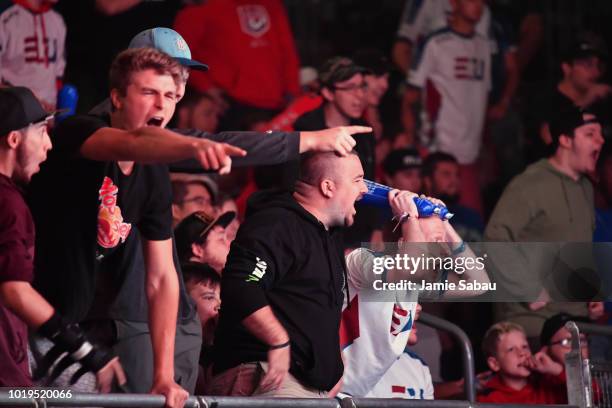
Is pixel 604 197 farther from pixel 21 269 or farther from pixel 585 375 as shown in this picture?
pixel 21 269

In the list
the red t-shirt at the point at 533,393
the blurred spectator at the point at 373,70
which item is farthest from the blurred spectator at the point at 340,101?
the red t-shirt at the point at 533,393

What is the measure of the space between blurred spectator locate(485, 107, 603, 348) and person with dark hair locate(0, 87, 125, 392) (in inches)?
110

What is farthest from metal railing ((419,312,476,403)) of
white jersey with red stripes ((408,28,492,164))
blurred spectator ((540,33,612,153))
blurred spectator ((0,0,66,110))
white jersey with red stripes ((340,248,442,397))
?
white jersey with red stripes ((408,28,492,164))

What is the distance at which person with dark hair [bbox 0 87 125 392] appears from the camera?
3.80 m

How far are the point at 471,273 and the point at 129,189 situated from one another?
5.27 ft

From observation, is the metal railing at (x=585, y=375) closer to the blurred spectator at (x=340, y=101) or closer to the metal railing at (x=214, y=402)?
the metal railing at (x=214, y=402)

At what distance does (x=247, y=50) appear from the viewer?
7.59 m

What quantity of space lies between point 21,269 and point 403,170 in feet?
13.3

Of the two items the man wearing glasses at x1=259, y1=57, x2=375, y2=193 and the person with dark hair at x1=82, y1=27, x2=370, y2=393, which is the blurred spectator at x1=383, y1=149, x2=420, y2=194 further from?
the person with dark hair at x1=82, y1=27, x2=370, y2=393

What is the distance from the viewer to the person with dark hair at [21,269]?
3797mm

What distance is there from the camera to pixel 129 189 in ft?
13.5

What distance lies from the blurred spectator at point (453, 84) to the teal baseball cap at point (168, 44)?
4.29 metres

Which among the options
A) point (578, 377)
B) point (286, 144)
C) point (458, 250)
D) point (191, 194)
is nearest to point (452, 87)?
point (191, 194)

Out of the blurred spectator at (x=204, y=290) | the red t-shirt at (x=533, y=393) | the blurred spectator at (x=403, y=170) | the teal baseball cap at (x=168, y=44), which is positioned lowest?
the red t-shirt at (x=533, y=393)
